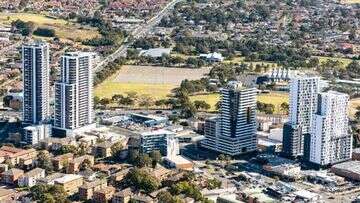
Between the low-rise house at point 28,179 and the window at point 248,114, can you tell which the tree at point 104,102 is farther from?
the low-rise house at point 28,179

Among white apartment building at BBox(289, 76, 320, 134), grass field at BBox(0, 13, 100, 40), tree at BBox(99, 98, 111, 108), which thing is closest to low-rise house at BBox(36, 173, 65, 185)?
white apartment building at BBox(289, 76, 320, 134)

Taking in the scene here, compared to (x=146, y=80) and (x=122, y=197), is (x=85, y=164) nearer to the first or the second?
(x=122, y=197)

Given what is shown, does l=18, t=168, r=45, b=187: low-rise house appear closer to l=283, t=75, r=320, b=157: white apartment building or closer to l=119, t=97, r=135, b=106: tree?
l=283, t=75, r=320, b=157: white apartment building

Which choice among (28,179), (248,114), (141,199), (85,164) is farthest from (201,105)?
(141,199)

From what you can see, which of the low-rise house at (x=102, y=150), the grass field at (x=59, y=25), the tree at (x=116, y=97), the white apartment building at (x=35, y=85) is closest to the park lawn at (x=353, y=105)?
the tree at (x=116, y=97)

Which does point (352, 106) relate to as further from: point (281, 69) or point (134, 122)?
point (134, 122)

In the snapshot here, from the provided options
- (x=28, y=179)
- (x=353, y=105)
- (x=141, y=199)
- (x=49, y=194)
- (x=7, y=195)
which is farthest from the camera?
(x=353, y=105)
